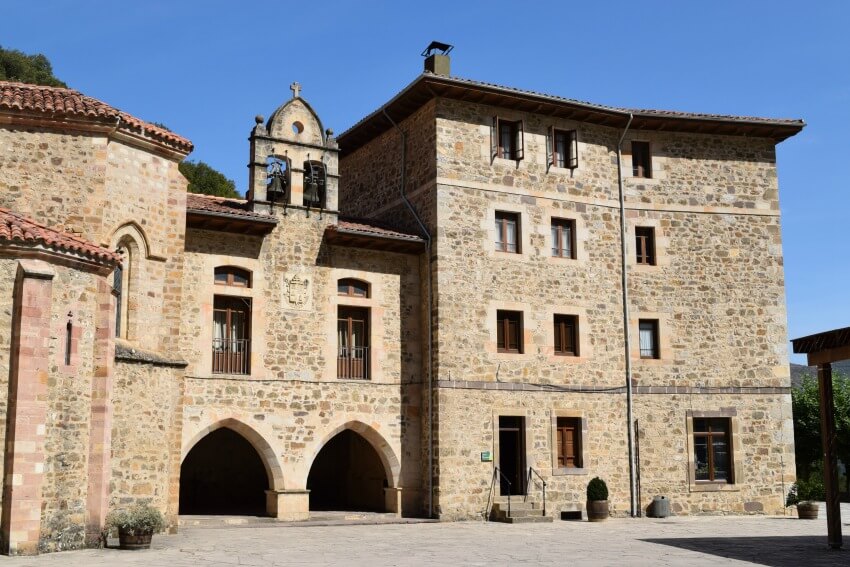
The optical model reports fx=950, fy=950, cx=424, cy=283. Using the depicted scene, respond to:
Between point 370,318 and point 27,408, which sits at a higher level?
point 370,318

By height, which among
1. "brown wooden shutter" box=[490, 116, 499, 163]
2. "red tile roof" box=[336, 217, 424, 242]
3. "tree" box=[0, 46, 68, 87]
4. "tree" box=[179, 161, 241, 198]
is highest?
"tree" box=[0, 46, 68, 87]

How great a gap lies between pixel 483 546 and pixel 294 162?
10345 millimetres

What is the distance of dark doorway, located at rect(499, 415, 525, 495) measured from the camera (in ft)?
76.4

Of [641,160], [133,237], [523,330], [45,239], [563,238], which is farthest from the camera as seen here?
[641,160]

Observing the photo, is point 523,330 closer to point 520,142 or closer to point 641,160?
point 520,142

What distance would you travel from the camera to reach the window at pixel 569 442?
23844 mm

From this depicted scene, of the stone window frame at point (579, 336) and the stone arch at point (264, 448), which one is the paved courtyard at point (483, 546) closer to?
the stone arch at point (264, 448)

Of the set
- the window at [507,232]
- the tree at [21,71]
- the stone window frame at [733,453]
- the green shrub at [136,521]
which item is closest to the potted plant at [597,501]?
the stone window frame at [733,453]

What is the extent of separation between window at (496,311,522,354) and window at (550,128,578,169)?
4236 millimetres

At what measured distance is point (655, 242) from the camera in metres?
25.5

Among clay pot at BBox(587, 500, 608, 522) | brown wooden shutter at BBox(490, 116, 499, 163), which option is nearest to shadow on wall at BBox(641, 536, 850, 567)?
clay pot at BBox(587, 500, 608, 522)

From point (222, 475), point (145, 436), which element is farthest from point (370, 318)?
point (222, 475)

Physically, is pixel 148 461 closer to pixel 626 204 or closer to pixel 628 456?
pixel 628 456

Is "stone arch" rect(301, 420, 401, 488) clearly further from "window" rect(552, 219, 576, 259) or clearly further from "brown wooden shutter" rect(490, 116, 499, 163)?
"brown wooden shutter" rect(490, 116, 499, 163)
